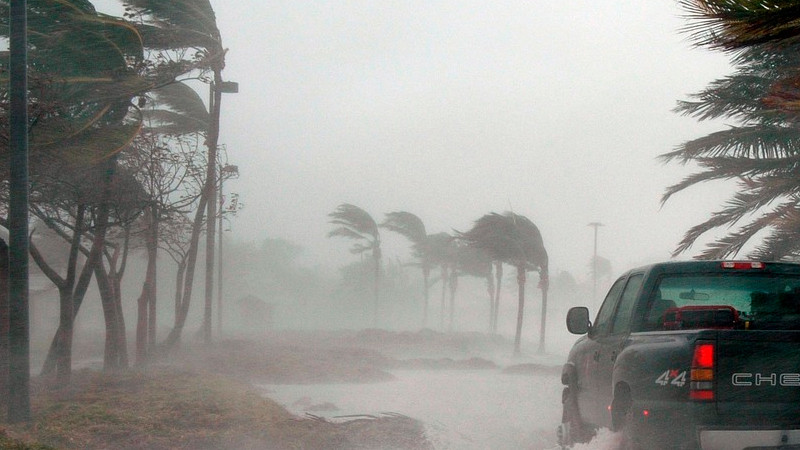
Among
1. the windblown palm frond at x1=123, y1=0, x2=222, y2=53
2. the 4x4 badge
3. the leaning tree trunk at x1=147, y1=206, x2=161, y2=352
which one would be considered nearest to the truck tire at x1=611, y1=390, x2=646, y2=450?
the 4x4 badge

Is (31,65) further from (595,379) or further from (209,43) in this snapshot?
(595,379)

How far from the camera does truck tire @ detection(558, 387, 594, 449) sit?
809 centimetres

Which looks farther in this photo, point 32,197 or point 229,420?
point 32,197

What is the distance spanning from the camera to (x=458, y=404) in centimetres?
1716

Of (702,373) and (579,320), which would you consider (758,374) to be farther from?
(579,320)

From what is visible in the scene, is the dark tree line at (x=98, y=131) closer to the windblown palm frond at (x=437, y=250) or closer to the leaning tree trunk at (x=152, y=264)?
the leaning tree trunk at (x=152, y=264)

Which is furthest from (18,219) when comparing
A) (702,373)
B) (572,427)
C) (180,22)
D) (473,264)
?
(473,264)

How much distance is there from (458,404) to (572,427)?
8.96m

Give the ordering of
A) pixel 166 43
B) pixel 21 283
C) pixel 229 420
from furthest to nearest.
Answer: pixel 166 43 < pixel 229 420 < pixel 21 283

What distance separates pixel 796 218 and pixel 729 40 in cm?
727

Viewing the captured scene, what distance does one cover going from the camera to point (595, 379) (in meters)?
7.32

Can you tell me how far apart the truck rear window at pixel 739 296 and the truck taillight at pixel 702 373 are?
92 cm

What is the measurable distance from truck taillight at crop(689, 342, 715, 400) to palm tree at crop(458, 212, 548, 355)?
32.7 meters

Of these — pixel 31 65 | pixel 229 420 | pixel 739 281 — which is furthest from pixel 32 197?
pixel 739 281
